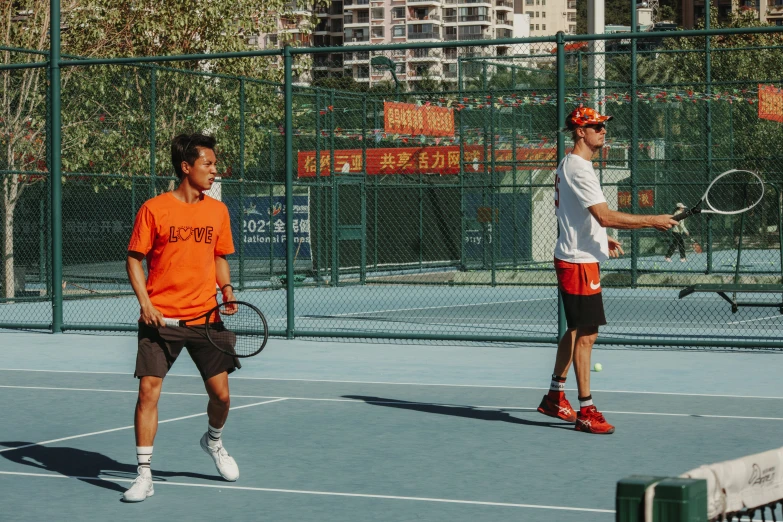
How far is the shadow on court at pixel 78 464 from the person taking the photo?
20.8ft

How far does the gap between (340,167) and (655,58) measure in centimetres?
3780

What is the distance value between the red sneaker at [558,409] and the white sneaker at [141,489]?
2.98 meters

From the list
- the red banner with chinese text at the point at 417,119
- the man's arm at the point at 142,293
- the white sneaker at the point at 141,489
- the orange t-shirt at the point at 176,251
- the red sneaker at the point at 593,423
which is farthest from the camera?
the red banner with chinese text at the point at 417,119

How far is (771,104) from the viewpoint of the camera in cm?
2320

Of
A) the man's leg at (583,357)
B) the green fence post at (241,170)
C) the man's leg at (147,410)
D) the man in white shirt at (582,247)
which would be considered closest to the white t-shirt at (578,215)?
the man in white shirt at (582,247)

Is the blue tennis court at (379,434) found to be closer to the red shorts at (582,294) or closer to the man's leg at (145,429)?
the man's leg at (145,429)

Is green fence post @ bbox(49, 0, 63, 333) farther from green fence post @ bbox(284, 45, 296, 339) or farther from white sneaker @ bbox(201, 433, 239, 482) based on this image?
white sneaker @ bbox(201, 433, 239, 482)

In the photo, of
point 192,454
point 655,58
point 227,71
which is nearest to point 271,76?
point 227,71

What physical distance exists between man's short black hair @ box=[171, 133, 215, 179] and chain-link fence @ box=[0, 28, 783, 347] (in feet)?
19.3

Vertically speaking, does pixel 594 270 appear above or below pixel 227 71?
below

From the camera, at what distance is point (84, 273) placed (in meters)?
25.0

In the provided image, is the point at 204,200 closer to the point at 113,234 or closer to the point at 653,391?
the point at 653,391

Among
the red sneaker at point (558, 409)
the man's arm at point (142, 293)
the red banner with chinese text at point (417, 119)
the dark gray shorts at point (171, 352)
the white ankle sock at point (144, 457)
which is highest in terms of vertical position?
the red banner with chinese text at point (417, 119)

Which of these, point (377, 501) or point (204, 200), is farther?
point (204, 200)
